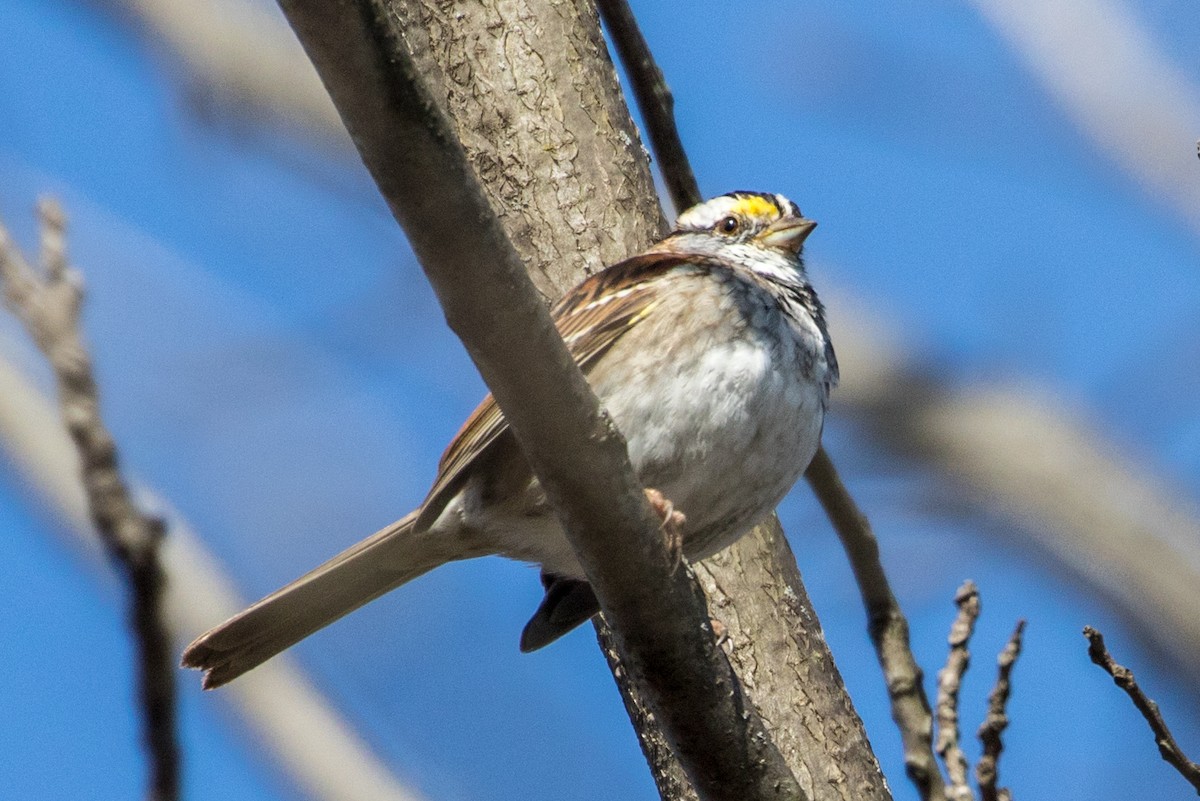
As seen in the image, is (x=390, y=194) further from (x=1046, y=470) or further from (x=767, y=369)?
(x=1046, y=470)

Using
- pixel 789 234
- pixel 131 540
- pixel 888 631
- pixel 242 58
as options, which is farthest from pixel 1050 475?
pixel 131 540

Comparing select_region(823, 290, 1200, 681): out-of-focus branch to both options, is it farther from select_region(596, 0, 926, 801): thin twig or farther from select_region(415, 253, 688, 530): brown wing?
select_region(415, 253, 688, 530): brown wing

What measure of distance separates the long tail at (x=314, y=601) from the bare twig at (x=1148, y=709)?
5.47 feet

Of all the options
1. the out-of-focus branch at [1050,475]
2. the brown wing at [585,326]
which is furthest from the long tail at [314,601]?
the out-of-focus branch at [1050,475]

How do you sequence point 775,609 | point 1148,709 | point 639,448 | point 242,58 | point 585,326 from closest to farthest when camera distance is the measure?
point 1148,709
point 639,448
point 585,326
point 775,609
point 242,58

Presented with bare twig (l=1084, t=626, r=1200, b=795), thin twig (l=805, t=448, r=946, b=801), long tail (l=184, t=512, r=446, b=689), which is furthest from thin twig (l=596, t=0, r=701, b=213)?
bare twig (l=1084, t=626, r=1200, b=795)

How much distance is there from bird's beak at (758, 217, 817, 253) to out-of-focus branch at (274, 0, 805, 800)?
2.02m

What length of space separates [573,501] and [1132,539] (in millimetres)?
2643

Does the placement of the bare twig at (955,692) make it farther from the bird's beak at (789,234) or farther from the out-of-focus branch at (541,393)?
the bird's beak at (789,234)

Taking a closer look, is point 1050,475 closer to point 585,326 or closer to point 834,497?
point 834,497

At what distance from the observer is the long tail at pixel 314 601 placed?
3.71 m

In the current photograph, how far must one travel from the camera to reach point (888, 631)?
3.82 meters

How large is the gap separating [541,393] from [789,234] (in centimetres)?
230

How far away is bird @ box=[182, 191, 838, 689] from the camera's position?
361 centimetres
